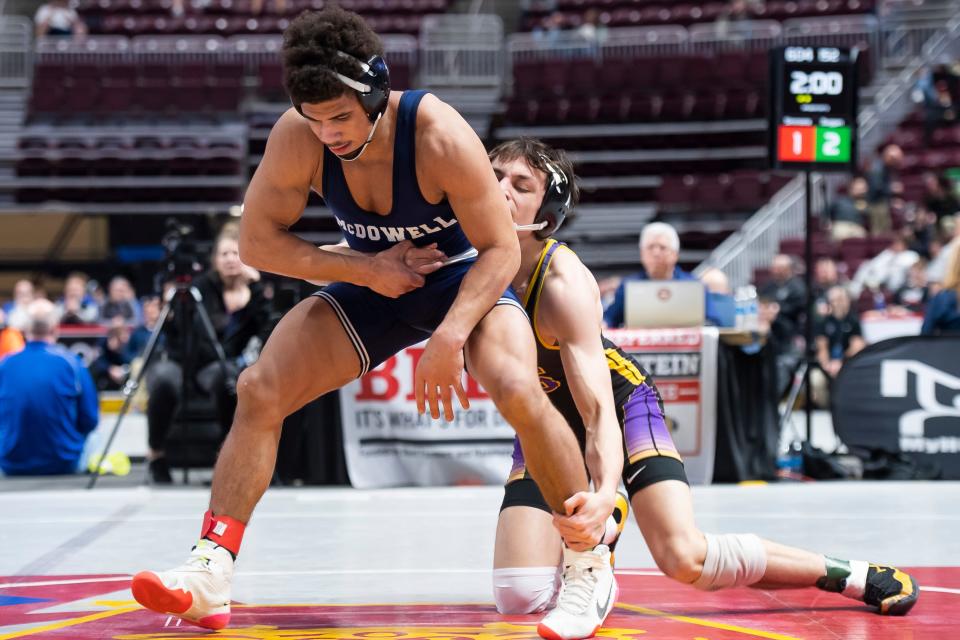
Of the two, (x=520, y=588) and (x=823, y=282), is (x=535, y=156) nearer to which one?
(x=520, y=588)

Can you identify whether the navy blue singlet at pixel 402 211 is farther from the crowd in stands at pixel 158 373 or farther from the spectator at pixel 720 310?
the spectator at pixel 720 310

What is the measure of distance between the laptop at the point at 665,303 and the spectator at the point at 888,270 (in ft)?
20.5

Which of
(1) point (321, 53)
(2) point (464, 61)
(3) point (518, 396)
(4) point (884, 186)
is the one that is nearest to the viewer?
(1) point (321, 53)

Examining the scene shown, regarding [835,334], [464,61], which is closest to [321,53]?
[835,334]

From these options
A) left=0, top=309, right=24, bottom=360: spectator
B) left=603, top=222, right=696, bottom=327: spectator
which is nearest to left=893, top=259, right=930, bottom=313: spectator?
left=603, top=222, right=696, bottom=327: spectator

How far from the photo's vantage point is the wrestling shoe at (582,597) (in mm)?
3090

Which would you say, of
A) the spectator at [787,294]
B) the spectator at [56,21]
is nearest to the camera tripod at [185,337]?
the spectator at [787,294]

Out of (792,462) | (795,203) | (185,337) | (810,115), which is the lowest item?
(792,462)

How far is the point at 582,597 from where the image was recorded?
10.4 feet

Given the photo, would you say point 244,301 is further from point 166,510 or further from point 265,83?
point 265,83

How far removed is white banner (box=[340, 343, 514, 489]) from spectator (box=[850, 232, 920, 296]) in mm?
6779

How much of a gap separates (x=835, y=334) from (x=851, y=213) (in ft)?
10.9

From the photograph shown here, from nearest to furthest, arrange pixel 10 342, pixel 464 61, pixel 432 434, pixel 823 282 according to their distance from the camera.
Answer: pixel 432 434 < pixel 10 342 < pixel 823 282 < pixel 464 61

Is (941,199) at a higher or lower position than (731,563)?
higher
